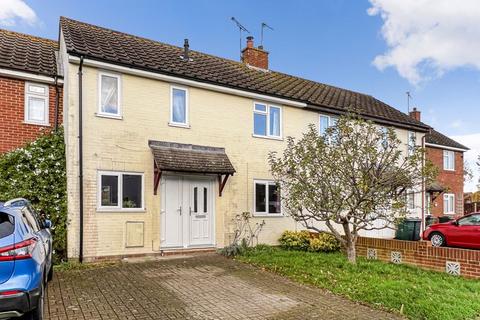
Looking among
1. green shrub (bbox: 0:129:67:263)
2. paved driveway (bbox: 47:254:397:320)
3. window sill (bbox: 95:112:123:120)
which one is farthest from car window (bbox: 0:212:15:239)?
window sill (bbox: 95:112:123:120)

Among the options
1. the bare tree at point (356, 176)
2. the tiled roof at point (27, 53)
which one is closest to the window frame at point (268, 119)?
the bare tree at point (356, 176)

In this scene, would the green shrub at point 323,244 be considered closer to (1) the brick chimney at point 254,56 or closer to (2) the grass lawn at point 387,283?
(2) the grass lawn at point 387,283

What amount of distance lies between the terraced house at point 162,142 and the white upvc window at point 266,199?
1.4 inches

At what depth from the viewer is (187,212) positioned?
11.6 m

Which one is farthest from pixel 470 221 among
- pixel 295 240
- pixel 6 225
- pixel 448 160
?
pixel 6 225

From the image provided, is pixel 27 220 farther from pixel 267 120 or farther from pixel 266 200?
pixel 267 120

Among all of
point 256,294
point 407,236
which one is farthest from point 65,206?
point 407,236

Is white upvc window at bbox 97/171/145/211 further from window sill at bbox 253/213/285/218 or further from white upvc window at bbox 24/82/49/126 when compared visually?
window sill at bbox 253/213/285/218

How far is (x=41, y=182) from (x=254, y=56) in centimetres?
1066

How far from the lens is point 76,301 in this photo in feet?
21.7

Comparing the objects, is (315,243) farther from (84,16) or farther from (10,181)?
(84,16)

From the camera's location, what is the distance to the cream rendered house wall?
10.1 meters

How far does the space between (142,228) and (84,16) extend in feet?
27.6

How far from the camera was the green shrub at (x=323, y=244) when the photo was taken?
1258 centimetres
